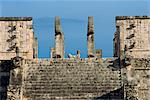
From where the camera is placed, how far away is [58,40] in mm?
34438

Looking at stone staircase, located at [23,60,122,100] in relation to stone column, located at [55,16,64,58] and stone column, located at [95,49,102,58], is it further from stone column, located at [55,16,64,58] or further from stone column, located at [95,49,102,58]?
stone column, located at [95,49,102,58]

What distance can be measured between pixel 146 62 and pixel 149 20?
9490mm

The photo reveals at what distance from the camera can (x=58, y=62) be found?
26.0 meters

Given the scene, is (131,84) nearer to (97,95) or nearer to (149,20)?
(97,95)

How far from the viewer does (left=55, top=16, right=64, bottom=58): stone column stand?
34000 millimetres

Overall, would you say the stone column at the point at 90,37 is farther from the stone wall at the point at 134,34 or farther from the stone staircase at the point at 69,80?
the stone staircase at the point at 69,80

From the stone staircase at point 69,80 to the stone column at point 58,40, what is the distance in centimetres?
792

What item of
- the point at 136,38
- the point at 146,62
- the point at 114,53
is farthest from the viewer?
the point at 114,53

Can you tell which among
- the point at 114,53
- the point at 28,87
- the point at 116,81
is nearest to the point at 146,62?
the point at 116,81

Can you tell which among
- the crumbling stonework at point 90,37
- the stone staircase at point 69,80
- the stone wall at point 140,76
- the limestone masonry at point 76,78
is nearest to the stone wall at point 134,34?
the crumbling stonework at point 90,37

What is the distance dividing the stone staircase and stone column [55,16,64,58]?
312 inches

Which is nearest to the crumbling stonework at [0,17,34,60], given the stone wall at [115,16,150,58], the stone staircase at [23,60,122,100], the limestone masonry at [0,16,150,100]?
the stone wall at [115,16,150,58]

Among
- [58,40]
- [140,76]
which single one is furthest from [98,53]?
[140,76]

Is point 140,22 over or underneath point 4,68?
over
